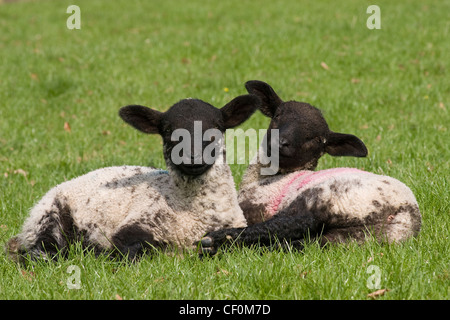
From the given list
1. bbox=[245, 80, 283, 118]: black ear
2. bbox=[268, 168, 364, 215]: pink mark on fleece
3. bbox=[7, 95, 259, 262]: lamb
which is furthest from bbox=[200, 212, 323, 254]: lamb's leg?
bbox=[245, 80, 283, 118]: black ear

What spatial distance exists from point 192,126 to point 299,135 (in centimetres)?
148

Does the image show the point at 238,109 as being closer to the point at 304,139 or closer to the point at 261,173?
the point at 304,139

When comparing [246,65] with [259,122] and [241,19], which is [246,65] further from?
[241,19]

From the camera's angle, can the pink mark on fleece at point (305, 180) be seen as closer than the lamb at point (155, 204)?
No

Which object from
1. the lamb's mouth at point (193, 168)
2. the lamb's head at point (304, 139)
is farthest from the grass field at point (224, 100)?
the lamb's head at point (304, 139)

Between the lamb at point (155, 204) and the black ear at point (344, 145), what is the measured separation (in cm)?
122

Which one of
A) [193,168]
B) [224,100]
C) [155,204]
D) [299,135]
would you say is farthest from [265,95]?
[224,100]

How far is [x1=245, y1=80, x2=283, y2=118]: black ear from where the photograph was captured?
654 centimetres

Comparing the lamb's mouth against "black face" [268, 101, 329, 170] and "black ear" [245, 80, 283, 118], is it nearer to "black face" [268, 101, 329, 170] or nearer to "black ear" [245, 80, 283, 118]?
"black face" [268, 101, 329, 170]

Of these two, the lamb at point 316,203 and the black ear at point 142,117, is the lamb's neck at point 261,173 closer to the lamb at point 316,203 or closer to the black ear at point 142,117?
the lamb at point 316,203

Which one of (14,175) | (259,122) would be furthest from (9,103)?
(259,122)

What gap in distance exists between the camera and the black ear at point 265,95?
6.54 m

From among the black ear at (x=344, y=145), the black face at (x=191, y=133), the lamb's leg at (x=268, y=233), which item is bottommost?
the lamb's leg at (x=268, y=233)
